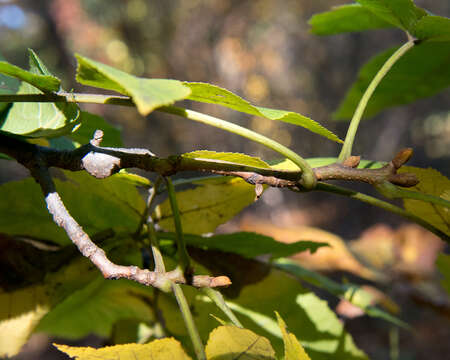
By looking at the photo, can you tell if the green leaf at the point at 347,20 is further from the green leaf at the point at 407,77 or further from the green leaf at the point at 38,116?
the green leaf at the point at 38,116

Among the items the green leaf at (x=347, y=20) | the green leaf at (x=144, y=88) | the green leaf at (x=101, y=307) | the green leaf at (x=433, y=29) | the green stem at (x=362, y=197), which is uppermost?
the green leaf at (x=347, y=20)

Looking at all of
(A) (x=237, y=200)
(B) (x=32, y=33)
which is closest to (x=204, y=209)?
(A) (x=237, y=200)

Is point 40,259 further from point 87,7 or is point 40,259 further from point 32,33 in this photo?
point 32,33

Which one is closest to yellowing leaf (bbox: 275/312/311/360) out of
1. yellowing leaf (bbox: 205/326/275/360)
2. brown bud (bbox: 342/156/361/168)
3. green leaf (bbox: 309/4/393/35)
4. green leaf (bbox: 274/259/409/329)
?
yellowing leaf (bbox: 205/326/275/360)

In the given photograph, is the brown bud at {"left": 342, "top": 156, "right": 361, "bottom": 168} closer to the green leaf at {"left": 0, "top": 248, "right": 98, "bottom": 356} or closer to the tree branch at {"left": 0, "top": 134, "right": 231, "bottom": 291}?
the tree branch at {"left": 0, "top": 134, "right": 231, "bottom": 291}

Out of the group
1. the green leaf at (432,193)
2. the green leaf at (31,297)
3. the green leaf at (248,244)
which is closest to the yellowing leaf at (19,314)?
the green leaf at (31,297)

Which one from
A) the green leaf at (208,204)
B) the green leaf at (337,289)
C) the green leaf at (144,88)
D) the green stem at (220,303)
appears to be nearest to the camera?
the green leaf at (144,88)

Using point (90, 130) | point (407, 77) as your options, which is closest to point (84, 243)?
point (90, 130)
